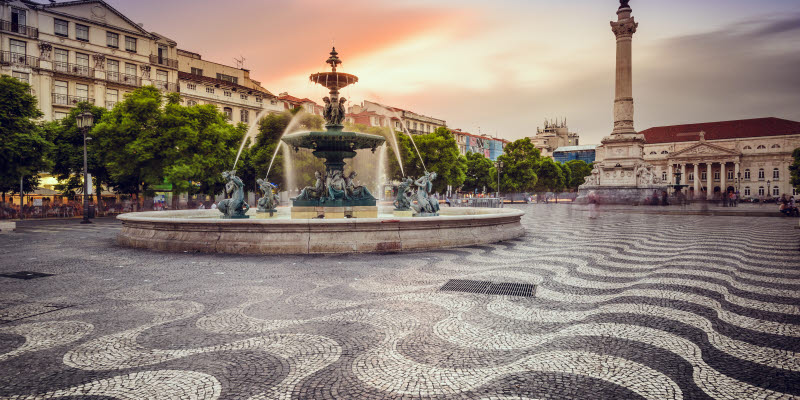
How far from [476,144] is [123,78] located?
86.0 meters

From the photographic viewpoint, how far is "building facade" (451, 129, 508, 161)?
343 feet

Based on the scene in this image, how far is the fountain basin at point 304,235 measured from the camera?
34.1 ft

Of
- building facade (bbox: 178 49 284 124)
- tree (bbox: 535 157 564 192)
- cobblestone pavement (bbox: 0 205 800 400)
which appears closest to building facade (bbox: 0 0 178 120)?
building facade (bbox: 178 49 284 124)

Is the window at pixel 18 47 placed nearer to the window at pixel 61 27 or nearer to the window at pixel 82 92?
the window at pixel 61 27

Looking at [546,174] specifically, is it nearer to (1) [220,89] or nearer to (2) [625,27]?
(2) [625,27]

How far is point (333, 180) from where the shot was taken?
15484mm

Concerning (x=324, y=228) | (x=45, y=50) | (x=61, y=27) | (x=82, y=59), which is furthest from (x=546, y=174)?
(x=45, y=50)

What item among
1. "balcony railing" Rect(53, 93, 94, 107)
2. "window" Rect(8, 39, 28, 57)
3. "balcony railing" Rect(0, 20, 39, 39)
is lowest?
"balcony railing" Rect(53, 93, 94, 107)

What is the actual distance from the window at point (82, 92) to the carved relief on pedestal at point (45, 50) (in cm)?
326

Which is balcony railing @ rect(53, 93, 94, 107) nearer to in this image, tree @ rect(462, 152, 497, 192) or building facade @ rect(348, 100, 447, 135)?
building facade @ rect(348, 100, 447, 135)

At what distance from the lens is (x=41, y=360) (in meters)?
3.81

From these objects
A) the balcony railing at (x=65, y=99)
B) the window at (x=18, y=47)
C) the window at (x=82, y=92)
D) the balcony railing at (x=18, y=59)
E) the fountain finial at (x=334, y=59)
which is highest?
the window at (x=18, y=47)

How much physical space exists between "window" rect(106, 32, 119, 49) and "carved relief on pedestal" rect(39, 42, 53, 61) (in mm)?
5530

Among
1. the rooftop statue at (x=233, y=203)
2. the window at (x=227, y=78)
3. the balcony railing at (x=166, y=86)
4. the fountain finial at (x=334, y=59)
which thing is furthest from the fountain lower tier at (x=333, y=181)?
the window at (x=227, y=78)
